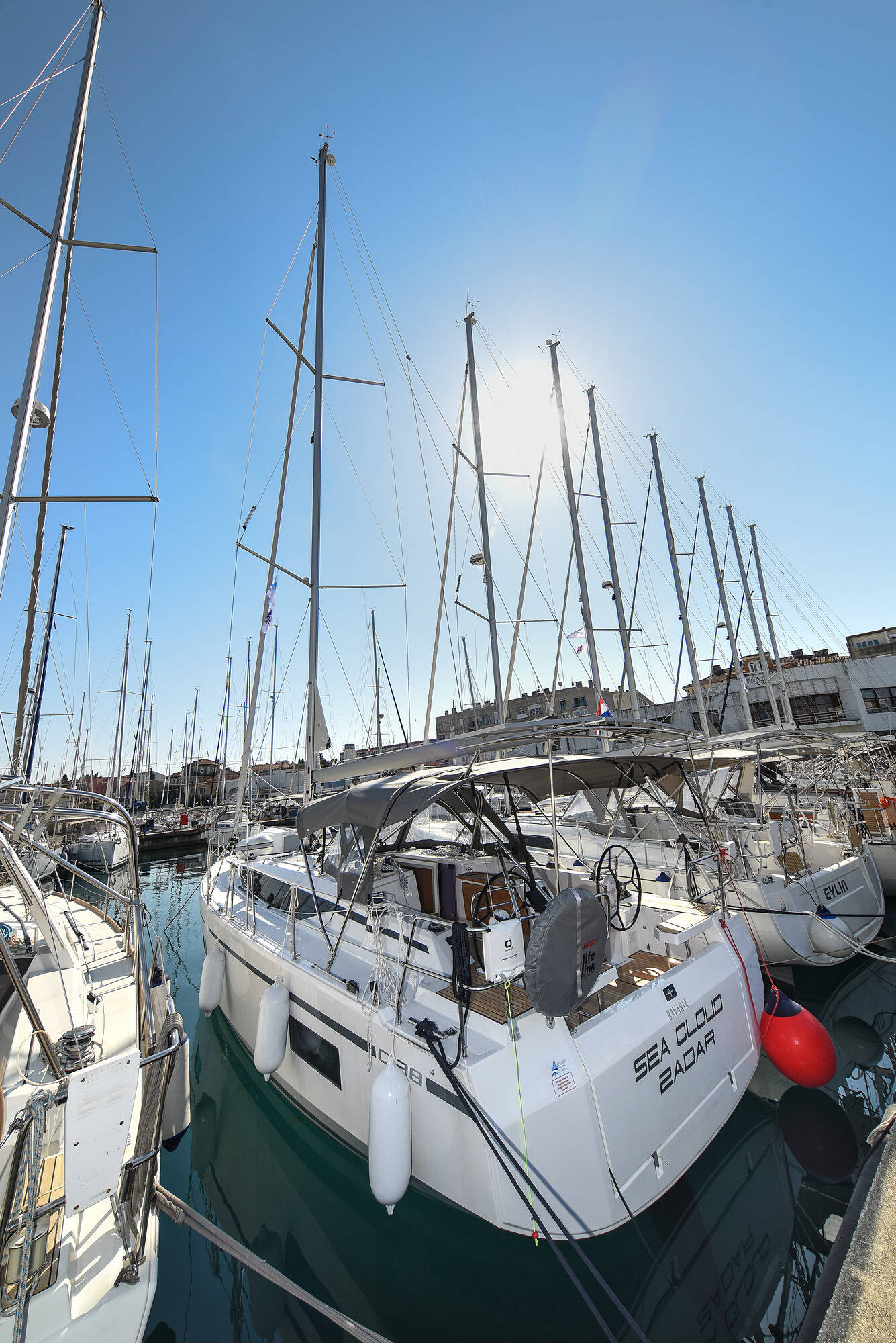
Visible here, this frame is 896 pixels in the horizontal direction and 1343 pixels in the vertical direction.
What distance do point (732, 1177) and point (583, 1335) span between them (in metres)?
1.83

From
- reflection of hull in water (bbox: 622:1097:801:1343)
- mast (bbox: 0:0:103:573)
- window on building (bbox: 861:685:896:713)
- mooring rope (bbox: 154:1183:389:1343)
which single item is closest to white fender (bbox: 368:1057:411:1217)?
mooring rope (bbox: 154:1183:389:1343)

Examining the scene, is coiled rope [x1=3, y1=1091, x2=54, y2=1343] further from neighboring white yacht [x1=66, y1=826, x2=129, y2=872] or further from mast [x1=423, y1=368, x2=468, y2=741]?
neighboring white yacht [x1=66, y1=826, x2=129, y2=872]

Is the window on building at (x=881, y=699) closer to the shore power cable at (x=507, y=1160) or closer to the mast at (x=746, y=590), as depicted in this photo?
the mast at (x=746, y=590)

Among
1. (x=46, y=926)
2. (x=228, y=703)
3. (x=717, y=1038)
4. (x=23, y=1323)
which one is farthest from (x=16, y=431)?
(x=228, y=703)

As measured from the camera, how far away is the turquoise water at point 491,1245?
312 centimetres

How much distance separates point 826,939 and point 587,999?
18.0 ft

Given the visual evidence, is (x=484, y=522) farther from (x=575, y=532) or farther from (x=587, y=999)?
(x=587, y=999)

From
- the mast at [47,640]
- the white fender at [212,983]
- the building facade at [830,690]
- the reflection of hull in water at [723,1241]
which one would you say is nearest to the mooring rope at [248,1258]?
the reflection of hull in water at [723,1241]

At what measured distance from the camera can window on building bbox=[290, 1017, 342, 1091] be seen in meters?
4.19

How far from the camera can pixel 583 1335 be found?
300 cm

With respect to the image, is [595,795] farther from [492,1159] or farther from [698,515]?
[698,515]

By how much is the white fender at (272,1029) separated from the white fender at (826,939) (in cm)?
678

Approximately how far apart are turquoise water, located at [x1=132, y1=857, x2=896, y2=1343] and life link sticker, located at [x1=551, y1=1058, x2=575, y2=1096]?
1404 millimetres

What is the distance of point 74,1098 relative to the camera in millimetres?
2297
